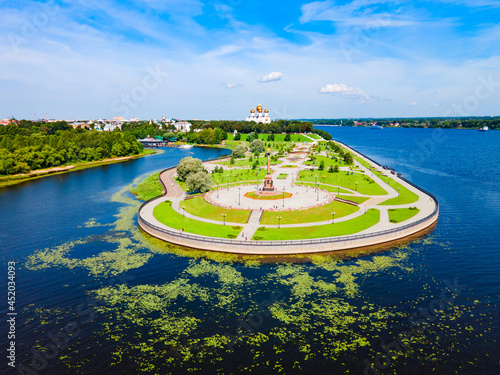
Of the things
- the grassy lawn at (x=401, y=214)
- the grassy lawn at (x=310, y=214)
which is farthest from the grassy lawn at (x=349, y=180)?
the grassy lawn at (x=310, y=214)

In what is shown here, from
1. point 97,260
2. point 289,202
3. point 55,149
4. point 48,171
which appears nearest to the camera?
point 97,260

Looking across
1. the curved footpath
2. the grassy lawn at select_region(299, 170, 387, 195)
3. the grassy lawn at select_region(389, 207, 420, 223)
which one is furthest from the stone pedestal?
the grassy lawn at select_region(389, 207, 420, 223)

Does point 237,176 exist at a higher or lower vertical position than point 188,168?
lower

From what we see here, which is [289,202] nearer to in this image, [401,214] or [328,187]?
[328,187]

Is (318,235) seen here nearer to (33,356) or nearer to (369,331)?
(369,331)

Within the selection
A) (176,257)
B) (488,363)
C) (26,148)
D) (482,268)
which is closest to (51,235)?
(176,257)

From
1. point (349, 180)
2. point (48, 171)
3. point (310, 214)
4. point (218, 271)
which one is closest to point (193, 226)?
point (218, 271)

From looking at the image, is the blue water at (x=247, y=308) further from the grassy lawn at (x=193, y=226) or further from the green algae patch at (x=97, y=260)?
the grassy lawn at (x=193, y=226)
